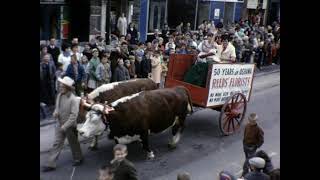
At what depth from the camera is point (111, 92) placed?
7910mm

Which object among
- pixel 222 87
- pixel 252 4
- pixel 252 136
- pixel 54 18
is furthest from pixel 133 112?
pixel 252 4

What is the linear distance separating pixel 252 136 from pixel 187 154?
4.74 feet

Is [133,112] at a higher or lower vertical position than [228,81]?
lower

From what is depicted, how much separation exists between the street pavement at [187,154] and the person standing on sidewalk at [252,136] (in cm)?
57

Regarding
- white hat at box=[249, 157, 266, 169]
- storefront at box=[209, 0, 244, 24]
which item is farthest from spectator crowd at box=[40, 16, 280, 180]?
storefront at box=[209, 0, 244, 24]

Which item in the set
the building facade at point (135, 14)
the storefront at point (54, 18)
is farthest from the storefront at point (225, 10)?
the storefront at point (54, 18)

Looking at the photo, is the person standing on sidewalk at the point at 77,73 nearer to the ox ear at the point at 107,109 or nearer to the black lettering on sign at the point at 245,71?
the ox ear at the point at 107,109

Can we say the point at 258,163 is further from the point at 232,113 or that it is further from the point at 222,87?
the point at 232,113

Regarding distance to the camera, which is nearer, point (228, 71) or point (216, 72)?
point (216, 72)

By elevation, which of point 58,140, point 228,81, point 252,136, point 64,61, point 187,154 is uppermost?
point 64,61

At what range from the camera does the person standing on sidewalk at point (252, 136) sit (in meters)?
6.76

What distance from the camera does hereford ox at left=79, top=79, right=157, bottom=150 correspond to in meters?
7.57

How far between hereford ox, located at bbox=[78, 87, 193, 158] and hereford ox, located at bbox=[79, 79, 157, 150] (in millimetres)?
349
